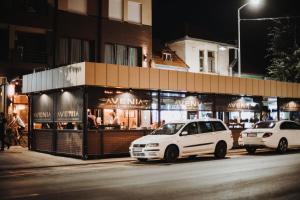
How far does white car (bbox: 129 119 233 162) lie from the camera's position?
1730cm

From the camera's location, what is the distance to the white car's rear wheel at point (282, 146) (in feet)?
70.5

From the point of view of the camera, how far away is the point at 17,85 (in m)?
26.5

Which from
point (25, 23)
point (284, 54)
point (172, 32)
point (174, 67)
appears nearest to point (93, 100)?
point (25, 23)

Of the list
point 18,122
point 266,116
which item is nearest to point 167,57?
point 266,116

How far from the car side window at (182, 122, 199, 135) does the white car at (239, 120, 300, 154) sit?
4.06 meters

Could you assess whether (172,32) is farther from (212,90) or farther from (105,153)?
(105,153)

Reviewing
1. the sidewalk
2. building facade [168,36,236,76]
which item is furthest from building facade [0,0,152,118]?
the sidewalk

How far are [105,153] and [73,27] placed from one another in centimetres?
1151

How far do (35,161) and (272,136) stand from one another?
34.9ft

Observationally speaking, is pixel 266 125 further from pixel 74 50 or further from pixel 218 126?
pixel 74 50

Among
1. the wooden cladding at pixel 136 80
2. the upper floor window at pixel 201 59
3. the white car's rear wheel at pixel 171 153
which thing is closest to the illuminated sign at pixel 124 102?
the wooden cladding at pixel 136 80

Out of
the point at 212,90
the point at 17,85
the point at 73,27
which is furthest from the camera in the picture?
the point at 73,27

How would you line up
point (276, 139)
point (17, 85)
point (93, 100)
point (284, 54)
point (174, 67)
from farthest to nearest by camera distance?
point (284, 54), point (174, 67), point (17, 85), point (276, 139), point (93, 100)

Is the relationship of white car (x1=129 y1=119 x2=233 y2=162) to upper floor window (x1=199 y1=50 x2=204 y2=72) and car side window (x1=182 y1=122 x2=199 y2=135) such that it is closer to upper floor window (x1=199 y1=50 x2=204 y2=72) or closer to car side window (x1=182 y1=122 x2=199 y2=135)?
car side window (x1=182 y1=122 x2=199 y2=135)
